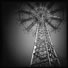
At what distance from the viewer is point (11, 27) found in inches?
95.9

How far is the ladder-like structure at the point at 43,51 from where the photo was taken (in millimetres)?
2297

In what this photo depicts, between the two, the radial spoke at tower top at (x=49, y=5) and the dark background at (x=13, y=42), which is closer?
the dark background at (x=13, y=42)

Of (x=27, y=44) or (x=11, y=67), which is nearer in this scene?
(x=11, y=67)

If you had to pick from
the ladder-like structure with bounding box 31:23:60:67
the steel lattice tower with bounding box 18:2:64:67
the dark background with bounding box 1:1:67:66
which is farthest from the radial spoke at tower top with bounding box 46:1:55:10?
the dark background with bounding box 1:1:67:66

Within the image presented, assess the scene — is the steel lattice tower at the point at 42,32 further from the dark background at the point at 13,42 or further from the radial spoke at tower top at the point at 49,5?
the dark background at the point at 13,42

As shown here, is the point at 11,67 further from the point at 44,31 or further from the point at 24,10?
the point at 24,10

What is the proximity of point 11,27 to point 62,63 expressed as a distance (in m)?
1.47

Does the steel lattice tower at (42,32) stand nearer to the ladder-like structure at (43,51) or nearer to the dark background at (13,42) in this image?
the ladder-like structure at (43,51)

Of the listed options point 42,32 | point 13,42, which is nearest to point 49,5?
point 42,32

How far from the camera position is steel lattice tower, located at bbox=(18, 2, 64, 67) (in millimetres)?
2342

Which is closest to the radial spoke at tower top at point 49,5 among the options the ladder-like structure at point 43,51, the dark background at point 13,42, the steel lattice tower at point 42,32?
the steel lattice tower at point 42,32

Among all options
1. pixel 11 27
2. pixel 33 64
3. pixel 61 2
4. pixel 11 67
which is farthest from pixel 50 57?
pixel 61 2

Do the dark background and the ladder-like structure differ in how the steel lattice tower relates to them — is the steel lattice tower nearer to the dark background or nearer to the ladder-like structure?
the ladder-like structure

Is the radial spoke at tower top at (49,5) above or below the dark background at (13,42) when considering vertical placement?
above
